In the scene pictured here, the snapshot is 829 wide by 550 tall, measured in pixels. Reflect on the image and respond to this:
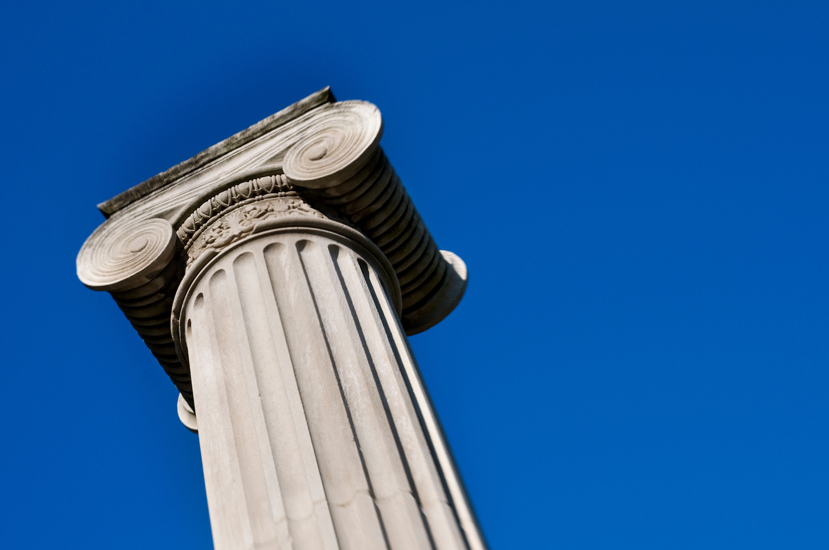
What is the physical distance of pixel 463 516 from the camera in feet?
33.0

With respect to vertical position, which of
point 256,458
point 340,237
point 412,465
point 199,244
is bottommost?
point 412,465

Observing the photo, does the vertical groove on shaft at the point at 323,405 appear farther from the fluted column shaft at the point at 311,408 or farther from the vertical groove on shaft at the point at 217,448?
the vertical groove on shaft at the point at 217,448

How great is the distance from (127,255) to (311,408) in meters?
5.72

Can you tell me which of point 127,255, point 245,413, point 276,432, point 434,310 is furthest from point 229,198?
point 276,432

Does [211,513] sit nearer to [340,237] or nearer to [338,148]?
[340,237]

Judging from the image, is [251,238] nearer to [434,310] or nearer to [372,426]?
[372,426]

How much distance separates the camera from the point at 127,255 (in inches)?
573

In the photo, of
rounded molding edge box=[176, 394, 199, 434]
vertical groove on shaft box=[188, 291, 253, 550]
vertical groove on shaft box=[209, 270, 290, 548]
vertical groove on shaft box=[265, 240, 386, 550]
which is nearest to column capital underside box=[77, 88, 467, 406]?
vertical groove on shaft box=[265, 240, 386, 550]

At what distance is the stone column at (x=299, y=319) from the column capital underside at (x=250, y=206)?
27 millimetres

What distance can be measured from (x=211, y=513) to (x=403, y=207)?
6762 millimetres

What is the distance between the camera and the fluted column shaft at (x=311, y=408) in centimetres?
952

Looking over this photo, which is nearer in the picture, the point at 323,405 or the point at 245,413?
the point at 323,405

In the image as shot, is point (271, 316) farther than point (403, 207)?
No

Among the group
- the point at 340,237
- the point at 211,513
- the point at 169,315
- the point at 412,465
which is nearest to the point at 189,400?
the point at 169,315
